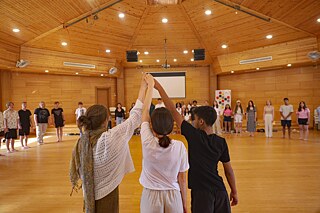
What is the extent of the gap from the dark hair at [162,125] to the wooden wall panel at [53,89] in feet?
36.4

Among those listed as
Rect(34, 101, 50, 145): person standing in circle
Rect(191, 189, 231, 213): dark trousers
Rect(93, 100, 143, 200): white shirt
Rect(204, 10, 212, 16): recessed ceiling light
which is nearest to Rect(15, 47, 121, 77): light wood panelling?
Rect(34, 101, 50, 145): person standing in circle

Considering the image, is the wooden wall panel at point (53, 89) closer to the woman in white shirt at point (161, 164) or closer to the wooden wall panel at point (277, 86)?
the wooden wall panel at point (277, 86)

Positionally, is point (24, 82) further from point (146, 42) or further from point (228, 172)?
point (228, 172)

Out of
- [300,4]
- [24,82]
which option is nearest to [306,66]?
[300,4]

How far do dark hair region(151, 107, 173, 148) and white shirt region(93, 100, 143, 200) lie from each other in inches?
5.2

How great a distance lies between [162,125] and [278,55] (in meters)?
10.6

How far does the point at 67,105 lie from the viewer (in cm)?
1301

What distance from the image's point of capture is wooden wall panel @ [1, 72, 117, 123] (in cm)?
1109

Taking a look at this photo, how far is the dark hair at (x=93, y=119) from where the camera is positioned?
4.96 ft

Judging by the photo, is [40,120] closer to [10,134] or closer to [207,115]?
[10,134]

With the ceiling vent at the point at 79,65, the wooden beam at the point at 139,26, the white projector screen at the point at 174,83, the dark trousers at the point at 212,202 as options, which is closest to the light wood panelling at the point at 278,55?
the white projector screen at the point at 174,83

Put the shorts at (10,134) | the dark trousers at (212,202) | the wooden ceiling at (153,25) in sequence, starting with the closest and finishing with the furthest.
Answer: the dark trousers at (212,202)
the wooden ceiling at (153,25)
the shorts at (10,134)

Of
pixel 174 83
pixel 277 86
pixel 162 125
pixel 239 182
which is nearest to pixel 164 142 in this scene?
pixel 162 125

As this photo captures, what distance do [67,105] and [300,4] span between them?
37.0 ft
